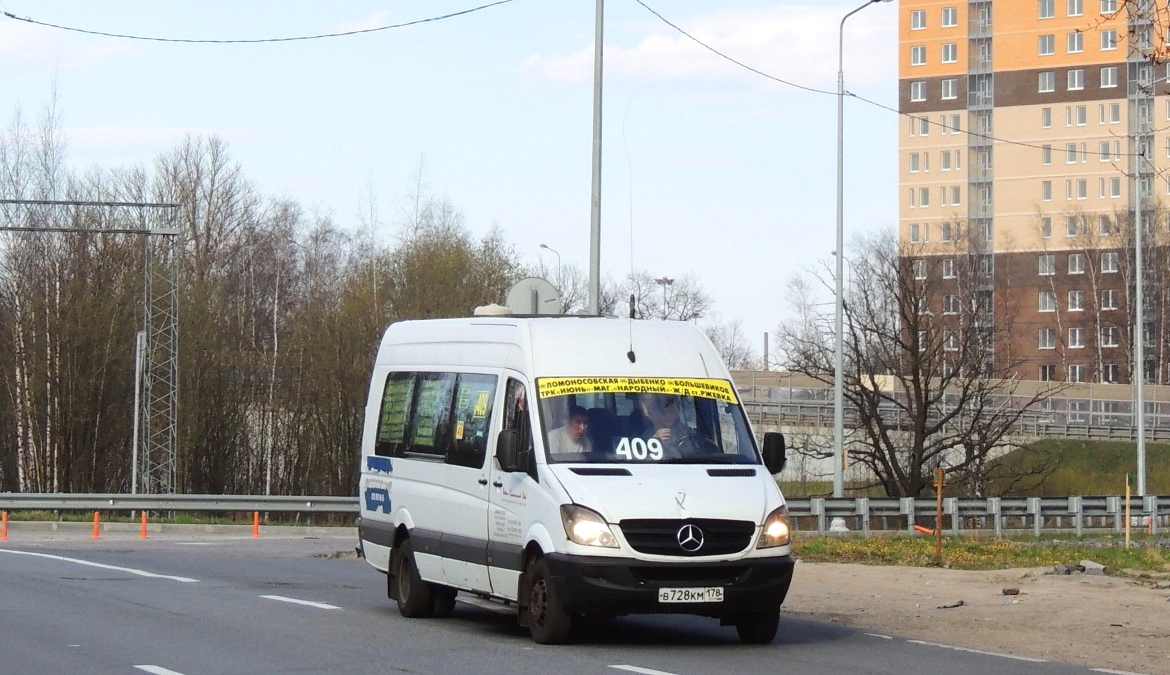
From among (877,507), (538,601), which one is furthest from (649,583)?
(877,507)

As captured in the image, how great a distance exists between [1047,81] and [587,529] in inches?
3881

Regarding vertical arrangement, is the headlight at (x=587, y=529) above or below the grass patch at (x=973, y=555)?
above

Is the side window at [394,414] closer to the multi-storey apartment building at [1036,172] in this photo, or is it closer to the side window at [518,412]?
the side window at [518,412]

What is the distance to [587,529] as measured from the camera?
1124cm

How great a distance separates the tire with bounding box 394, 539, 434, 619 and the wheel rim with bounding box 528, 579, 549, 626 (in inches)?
83.0

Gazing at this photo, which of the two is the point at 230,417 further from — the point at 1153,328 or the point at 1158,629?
the point at 1153,328

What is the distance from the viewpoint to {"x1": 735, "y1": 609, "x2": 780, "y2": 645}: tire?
39.4 ft

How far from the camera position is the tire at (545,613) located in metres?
11.5

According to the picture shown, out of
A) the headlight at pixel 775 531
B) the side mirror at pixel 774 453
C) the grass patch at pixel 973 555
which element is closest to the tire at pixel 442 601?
the side mirror at pixel 774 453

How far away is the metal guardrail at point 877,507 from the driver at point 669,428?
22.2 meters

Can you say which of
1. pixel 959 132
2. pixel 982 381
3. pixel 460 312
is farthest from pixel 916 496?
pixel 959 132

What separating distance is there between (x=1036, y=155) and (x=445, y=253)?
2255 inches

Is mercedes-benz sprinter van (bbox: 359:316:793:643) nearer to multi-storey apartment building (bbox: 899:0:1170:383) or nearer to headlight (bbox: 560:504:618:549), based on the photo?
headlight (bbox: 560:504:618:549)

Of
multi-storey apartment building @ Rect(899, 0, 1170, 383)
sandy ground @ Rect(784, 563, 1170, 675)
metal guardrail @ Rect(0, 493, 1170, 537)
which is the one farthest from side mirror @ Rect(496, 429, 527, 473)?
multi-storey apartment building @ Rect(899, 0, 1170, 383)
